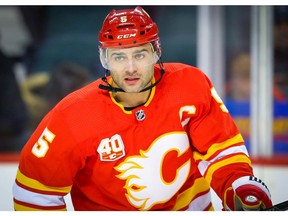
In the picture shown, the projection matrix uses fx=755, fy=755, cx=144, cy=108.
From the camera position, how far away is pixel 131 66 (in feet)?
6.92

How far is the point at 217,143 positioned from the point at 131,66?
37cm

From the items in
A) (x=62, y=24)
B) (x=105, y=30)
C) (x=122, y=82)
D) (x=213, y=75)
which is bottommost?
(x=213, y=75)

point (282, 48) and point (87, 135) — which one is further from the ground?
point (87, 135)

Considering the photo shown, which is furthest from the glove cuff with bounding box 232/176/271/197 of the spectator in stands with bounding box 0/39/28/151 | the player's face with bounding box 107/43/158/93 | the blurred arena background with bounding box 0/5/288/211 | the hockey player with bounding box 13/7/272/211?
the spectator in stands with bounding box 0/39/28/151

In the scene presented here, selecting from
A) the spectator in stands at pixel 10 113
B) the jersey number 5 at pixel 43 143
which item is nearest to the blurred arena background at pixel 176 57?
the spectator in stands at pixel 10 113

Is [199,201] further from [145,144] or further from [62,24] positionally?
[62,24]

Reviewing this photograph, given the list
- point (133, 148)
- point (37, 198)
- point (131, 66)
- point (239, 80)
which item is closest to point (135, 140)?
point (133, 148)

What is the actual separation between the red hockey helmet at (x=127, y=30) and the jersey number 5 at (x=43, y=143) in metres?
0.30

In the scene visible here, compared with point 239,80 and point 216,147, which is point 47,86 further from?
point 216,147

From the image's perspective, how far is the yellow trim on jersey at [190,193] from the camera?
2.39 meters

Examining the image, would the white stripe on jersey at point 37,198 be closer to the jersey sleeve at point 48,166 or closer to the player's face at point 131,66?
the jersey sleeve at point 48,166

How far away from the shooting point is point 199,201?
2475mm

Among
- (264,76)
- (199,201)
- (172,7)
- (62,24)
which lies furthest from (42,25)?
(199,201)

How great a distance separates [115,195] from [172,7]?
2066 mm
